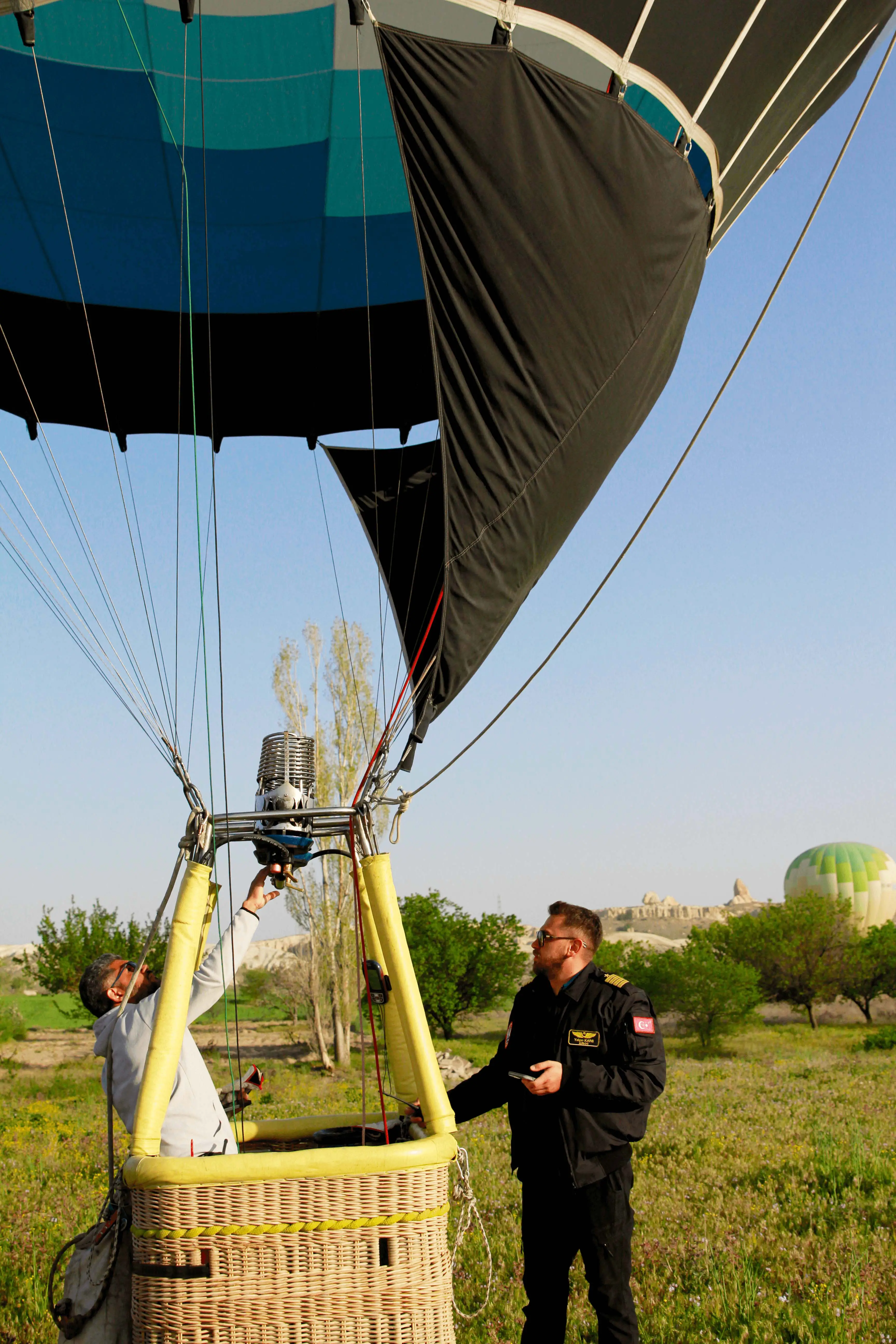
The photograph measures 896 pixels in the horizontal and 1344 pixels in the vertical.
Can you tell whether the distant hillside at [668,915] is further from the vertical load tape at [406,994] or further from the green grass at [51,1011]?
the vertical load tape at [406,994]

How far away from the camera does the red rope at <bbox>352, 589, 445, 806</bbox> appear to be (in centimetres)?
271

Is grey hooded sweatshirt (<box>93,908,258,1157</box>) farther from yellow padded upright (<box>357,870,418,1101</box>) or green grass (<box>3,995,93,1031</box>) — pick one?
green grass (<box>3,995,93,1031</box>)

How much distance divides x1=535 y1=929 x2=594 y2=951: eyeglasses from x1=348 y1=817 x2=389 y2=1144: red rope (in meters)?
0.49

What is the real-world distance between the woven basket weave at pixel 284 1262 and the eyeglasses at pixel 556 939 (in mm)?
821

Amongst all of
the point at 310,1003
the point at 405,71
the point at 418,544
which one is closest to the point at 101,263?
the point at 418,544

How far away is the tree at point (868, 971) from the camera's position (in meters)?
27.0

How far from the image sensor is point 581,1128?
250cm

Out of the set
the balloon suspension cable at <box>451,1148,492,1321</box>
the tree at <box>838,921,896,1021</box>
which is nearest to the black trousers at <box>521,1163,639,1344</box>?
the balloon suspension cable at <box>451,1148,492,1321</box>

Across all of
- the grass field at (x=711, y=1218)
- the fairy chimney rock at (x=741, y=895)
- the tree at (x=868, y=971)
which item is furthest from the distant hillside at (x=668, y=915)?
the grass field at (x=711, y=1218)

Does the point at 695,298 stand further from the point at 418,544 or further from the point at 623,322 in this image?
the point at 418,544

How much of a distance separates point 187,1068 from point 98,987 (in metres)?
0.33

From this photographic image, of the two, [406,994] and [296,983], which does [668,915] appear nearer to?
[296,983]

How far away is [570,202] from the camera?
287 centimetres

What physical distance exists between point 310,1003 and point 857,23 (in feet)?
59.6
